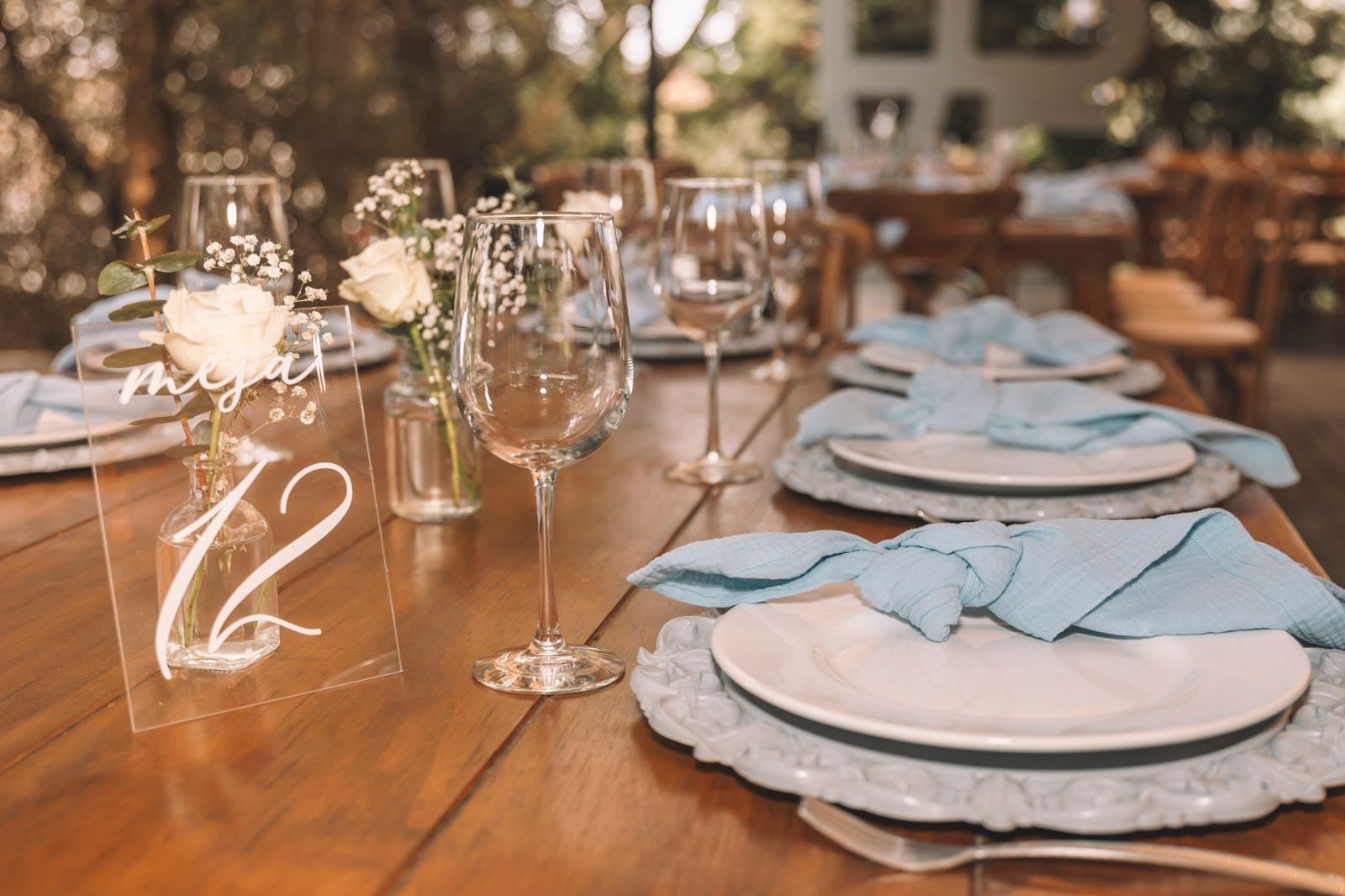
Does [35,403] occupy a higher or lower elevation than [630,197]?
lower

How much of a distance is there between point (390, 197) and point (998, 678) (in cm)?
61

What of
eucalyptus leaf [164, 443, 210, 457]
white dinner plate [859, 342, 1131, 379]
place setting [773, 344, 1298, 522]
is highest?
eucalyptus leaf [164, 443, 210, 457]

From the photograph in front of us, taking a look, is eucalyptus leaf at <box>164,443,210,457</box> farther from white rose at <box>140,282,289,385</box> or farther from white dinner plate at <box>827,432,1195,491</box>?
white dinner plate at <box>827,432,1195,491</box>

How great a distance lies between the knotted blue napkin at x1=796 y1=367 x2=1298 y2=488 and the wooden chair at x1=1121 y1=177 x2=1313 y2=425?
8.64 ft

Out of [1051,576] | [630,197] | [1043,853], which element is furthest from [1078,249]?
[1043,853]

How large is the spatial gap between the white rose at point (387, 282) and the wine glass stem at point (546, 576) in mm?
304

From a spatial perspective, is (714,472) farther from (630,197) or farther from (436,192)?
(630,197)

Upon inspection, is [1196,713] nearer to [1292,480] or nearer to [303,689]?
[303,689]

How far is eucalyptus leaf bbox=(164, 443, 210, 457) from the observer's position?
2.24 feet

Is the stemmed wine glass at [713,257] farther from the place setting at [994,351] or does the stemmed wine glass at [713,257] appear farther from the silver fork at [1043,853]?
the silver fork at [1043,853]

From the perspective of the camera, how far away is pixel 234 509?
713 mm

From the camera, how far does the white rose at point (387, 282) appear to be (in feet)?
3.07

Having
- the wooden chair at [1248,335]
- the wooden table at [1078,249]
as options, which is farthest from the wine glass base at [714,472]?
the wooden chair at [1248,335]

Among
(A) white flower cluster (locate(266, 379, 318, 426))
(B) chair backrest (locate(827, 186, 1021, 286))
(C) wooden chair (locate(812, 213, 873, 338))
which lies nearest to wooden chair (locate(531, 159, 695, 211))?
(C) wooden chair (locate(812, 213, 873, 338))
